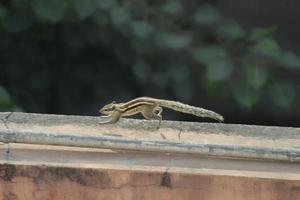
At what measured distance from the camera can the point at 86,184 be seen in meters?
1.96

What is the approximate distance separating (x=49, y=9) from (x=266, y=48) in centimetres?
87

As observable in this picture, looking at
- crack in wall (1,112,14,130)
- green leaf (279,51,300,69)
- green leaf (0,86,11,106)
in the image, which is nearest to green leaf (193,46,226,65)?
green leaf (279,51,300,69)

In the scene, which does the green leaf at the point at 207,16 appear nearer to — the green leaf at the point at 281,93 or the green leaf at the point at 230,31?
the green leaf at the point at 230,31

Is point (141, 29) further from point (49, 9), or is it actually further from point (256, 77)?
point (256, 77)

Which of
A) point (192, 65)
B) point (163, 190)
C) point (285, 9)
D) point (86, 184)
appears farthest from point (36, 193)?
point (285, 9)

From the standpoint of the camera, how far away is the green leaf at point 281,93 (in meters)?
3.87

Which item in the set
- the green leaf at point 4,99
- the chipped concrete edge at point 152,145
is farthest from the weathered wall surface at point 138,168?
the green leaf at point 4,99

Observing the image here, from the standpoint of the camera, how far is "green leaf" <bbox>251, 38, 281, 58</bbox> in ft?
12.5

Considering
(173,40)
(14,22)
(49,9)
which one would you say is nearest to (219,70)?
(173,40)

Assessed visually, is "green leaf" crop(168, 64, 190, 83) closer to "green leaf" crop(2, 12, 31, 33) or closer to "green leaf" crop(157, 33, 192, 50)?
"green leaf" crop(157, 33, 192, 50)

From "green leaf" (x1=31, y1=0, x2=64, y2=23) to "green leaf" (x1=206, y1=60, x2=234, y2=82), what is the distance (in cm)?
63

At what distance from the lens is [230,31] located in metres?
3.89

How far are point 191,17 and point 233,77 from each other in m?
0.38

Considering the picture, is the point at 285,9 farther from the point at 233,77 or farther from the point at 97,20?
the point at 97,20
